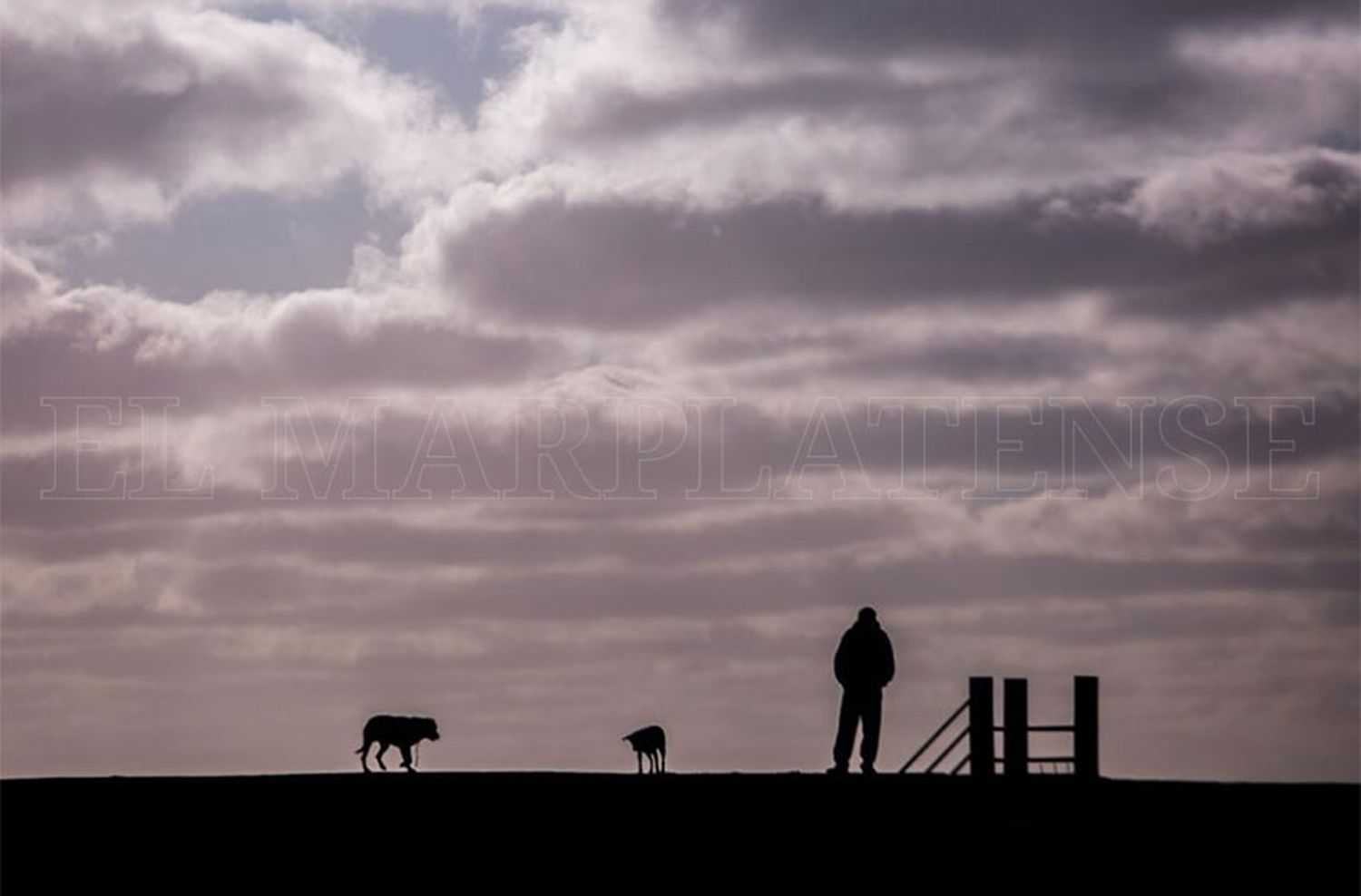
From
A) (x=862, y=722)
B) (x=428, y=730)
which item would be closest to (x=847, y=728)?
(x=862, y=722)

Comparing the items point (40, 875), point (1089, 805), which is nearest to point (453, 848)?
point (40, 875)

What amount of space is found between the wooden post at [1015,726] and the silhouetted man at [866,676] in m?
1.65

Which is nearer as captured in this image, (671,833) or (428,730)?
(671,833)

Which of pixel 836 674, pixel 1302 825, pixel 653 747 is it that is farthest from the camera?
pixel 653 747

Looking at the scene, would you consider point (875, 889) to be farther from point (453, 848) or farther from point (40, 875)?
point (40, 875)

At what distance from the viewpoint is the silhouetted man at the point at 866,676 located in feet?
145

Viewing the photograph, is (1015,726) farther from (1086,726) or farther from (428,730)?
(428,730)

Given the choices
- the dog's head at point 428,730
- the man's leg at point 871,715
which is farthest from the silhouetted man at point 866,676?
the dog's head at point 428,730

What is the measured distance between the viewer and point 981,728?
43.7m

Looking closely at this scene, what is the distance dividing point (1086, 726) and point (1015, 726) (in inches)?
36.1

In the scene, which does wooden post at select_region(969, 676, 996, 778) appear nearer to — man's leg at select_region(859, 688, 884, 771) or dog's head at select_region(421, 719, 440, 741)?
man's leg at select_region(859, 688, 884, 771)

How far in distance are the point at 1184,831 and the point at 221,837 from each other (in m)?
11.3

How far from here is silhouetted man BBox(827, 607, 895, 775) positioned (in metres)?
44.3

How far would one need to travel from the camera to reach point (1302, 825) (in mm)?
39094
